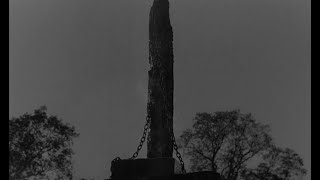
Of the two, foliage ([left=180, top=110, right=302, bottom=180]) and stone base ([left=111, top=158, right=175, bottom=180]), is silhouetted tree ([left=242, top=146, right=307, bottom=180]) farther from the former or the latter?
stone base ([left=111, top=158, right=175, bottom=180])

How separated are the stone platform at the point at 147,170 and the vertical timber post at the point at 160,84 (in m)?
1.25

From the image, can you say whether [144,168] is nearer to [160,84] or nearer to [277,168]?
[160,84]

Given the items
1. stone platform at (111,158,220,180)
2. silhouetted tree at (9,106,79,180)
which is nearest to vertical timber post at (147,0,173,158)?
stone platform at (111,158,220,180)

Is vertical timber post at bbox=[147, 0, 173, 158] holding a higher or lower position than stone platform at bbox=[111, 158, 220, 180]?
higher

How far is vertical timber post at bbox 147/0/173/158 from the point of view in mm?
6141

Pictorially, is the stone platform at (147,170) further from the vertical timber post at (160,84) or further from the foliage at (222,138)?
the foliage at (222,138)

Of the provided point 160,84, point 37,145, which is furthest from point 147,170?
point 37,145

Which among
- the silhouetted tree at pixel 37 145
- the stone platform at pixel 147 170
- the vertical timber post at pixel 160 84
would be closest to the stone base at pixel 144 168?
the stone platform at pixel 147 170

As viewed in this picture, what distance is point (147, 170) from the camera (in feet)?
15.6

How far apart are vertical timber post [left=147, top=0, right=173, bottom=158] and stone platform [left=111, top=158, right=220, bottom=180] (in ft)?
4.09

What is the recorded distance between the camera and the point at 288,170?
108 feet

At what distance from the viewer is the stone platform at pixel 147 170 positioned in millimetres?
4617
